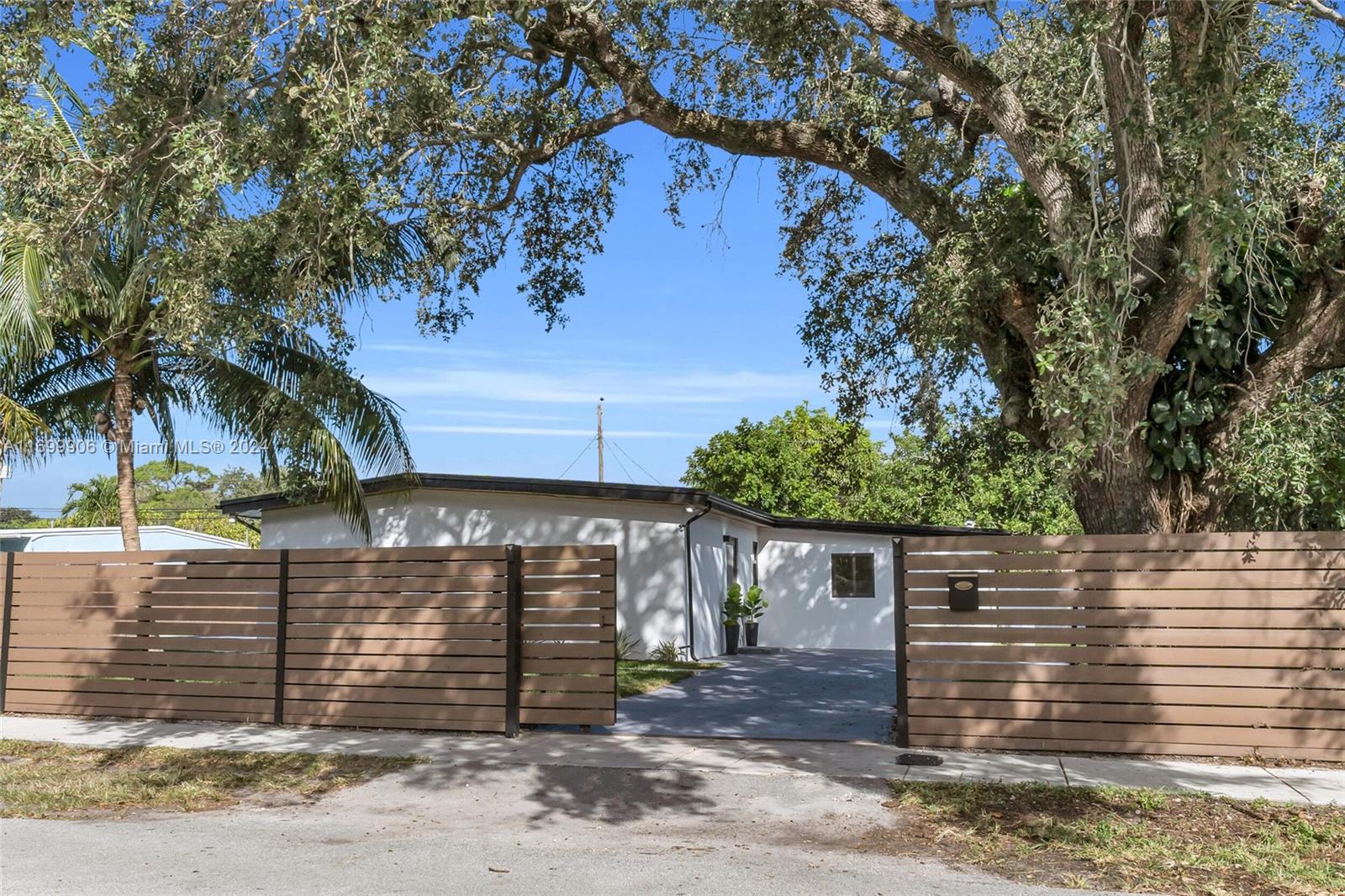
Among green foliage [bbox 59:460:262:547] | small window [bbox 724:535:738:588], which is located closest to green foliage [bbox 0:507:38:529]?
green foliage [bbox 59:460:262:547]

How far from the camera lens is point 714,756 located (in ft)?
27.6

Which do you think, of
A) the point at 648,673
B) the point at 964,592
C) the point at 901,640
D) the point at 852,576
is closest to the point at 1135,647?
the point at 964,592

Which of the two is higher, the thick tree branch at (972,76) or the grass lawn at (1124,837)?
the thick tree branch at (972,76)

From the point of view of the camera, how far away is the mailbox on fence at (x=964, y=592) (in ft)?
27.7

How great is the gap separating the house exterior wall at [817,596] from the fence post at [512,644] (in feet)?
45.9

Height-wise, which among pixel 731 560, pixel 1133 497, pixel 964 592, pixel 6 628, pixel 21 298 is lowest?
pixel 6 628

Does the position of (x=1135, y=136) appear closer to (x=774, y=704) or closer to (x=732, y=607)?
(x=774, y=704)

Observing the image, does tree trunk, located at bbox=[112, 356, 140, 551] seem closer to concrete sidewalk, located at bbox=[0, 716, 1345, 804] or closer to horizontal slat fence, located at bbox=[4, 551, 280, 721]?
horizontal slat fence, located at bbox=[4, 551, 280, 721]

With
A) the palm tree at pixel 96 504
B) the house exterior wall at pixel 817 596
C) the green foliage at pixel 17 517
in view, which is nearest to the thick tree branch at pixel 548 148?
the house exterior wall at pixel 817 596

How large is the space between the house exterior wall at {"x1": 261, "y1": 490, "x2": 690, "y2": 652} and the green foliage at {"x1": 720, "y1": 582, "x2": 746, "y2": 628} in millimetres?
2002

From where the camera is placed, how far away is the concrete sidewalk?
7277 millimetres

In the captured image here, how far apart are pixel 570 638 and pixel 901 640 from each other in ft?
9.31

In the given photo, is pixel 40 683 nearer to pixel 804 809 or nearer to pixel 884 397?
pixel 804 809

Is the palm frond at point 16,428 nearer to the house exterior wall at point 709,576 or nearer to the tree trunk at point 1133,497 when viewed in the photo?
the house exterior wall at point 709,576
